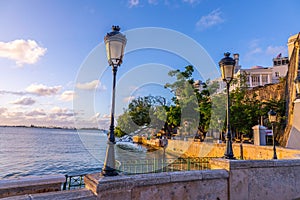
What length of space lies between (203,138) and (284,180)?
68.6 ft

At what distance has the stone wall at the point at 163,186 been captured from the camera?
296 centimetres

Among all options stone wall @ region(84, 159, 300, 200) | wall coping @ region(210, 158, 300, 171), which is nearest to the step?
stone wall @ region(84, 159, 300, 200)

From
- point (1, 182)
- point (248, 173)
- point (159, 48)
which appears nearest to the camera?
point (1, 182)

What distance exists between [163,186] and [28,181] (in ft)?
6.98

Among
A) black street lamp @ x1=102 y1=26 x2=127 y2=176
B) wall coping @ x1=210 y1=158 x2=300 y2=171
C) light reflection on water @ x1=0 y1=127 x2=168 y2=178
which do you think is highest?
black street lamp @ x1=102 y1=26 x2=127 y2=176

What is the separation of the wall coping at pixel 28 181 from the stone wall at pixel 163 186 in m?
0.59

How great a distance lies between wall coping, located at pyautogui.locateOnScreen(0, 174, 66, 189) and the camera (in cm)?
303

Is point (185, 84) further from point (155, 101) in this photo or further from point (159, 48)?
point (159, 48)

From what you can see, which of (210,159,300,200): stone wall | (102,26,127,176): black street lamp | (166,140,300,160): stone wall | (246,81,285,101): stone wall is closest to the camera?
(102,26,127,176): black street lamp

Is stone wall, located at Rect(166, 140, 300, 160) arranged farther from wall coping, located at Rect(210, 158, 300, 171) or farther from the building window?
the building window

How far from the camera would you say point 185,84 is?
21.5 m

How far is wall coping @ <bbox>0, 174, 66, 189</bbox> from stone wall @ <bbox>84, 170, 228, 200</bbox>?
0.59 meters

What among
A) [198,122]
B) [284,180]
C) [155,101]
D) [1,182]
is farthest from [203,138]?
[1,182]

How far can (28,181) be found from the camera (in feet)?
10.4
